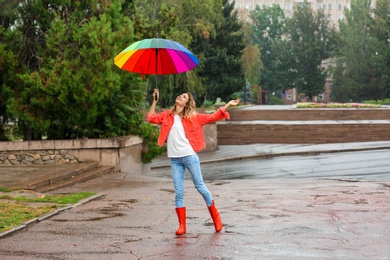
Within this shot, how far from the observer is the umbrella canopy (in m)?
9.29

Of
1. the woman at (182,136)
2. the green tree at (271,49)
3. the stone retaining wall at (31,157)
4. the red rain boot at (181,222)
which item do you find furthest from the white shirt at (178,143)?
the green tree at (271,49)

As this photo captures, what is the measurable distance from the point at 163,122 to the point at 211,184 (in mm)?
8162

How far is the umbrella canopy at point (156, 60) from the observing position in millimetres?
9289

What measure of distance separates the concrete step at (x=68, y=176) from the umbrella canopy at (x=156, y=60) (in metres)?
4.65

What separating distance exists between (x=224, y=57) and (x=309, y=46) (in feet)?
153

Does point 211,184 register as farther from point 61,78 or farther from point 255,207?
point 255,207

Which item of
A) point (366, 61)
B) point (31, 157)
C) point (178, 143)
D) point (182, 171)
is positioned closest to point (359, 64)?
point (366, 61)

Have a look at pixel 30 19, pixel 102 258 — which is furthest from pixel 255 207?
pixel 30 19

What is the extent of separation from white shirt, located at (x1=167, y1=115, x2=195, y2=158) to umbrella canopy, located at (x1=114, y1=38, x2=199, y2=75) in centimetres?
121

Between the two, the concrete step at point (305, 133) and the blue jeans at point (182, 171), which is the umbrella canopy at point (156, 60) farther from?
the concrete step at point (305, 133)

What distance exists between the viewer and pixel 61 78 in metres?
16.6

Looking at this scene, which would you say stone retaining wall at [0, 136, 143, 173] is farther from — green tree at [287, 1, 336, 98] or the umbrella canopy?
green tree at [287, 1, 336, 98]

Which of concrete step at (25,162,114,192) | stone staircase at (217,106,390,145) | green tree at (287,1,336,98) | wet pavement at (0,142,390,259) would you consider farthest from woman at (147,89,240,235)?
green tree at (287,1,336,98)

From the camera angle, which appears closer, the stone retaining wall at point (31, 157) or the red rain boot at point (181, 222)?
the red rain boot at point (181, 222)
